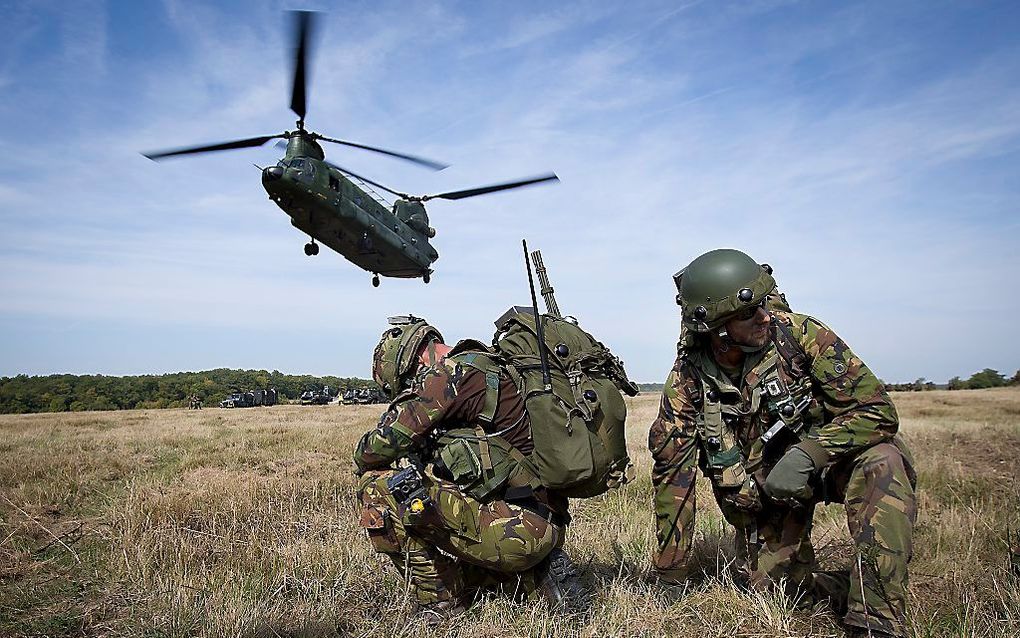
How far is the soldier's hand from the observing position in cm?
380

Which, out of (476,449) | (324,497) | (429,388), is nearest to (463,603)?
(476,449)

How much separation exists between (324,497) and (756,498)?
15.0 feet

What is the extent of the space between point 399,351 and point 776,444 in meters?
2.41

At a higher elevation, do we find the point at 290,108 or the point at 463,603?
the point at 290,108

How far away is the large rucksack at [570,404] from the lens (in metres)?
4.09

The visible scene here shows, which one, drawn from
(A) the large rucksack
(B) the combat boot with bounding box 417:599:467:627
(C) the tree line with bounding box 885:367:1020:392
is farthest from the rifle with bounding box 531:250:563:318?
(C) the tree line with bounding box 885:367:1020:392

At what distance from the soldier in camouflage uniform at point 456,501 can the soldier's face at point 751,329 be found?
1.30 m

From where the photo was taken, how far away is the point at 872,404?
3.84m

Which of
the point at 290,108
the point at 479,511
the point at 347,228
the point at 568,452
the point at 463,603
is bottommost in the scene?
the point at 463,603

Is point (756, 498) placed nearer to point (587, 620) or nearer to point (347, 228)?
point (587, 620)

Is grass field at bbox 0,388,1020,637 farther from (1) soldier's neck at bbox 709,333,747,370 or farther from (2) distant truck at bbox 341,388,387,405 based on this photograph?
(2) distant truck at bbox 341,388,387,405

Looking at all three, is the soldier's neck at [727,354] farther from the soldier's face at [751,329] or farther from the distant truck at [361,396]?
the distant truck at [361,396]

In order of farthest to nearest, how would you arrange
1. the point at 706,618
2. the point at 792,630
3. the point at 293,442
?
the point at 293,442
the point at 706,618
the point at 792,630

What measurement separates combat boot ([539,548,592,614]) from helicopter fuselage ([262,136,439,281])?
12.0 m
